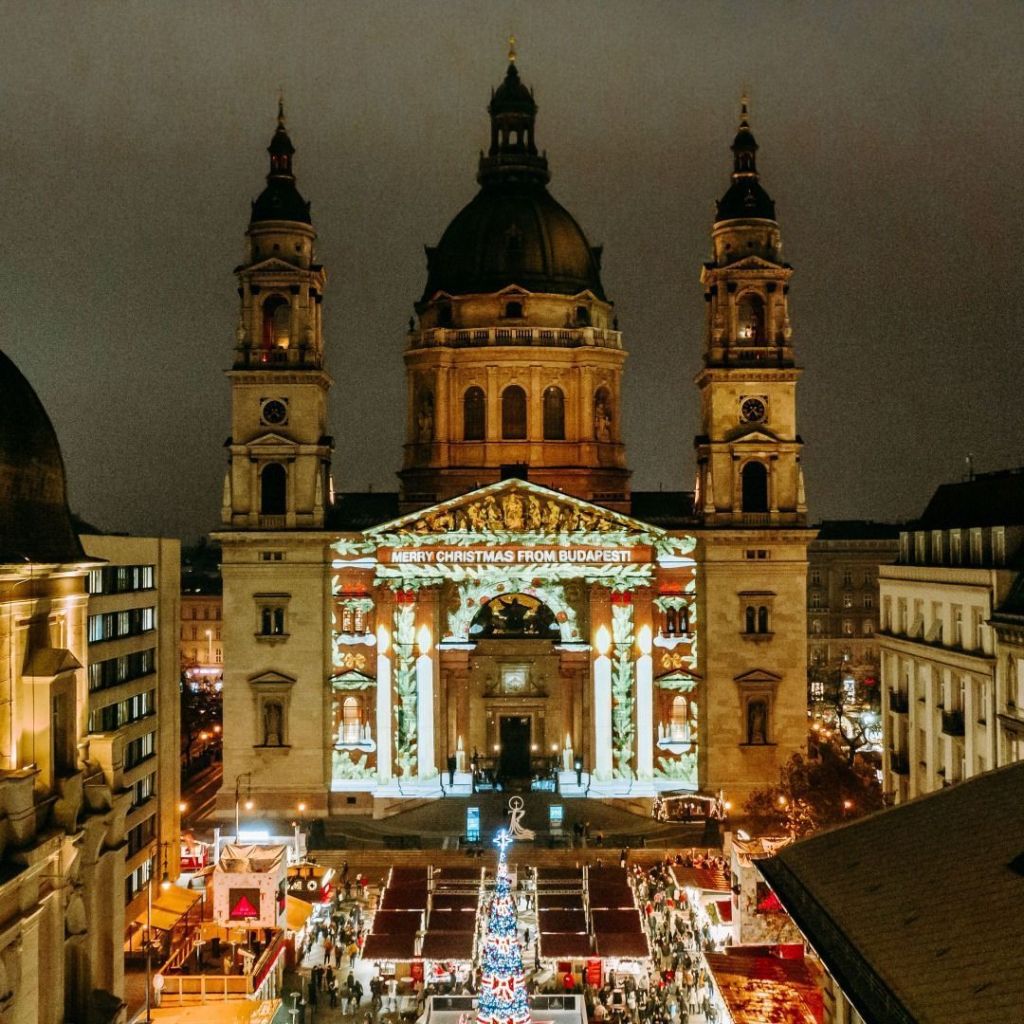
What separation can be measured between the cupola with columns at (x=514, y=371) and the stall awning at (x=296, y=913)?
29054 millimetres

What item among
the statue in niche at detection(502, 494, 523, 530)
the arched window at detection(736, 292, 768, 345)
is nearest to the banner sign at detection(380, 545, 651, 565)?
the statue in niche at detection(502, 494, 523, 530)

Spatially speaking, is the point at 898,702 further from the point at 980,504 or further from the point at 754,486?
the point at 754,486

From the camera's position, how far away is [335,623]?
204 ft

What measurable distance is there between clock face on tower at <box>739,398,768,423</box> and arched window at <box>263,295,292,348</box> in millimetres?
23360

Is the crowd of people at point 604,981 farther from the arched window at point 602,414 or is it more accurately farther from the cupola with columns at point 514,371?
the arched window at point 602,414

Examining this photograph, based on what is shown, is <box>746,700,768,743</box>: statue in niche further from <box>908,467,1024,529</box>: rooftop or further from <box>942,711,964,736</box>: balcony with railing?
<box>942,711,964,736</box>: balcony with railing

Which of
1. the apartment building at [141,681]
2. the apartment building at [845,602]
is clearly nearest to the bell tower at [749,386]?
the apartment building at [141,681]

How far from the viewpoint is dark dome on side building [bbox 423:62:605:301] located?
71.3m

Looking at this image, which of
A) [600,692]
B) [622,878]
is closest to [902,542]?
[600,692]

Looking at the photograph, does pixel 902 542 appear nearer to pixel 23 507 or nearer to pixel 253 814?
pixel 253 814

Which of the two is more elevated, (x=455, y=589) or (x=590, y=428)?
(x=590, y=428)

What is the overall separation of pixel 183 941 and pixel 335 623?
24.7 m

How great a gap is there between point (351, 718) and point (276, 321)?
20.6m

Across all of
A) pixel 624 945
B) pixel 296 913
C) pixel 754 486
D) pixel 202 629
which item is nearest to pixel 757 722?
pixel 754 486
